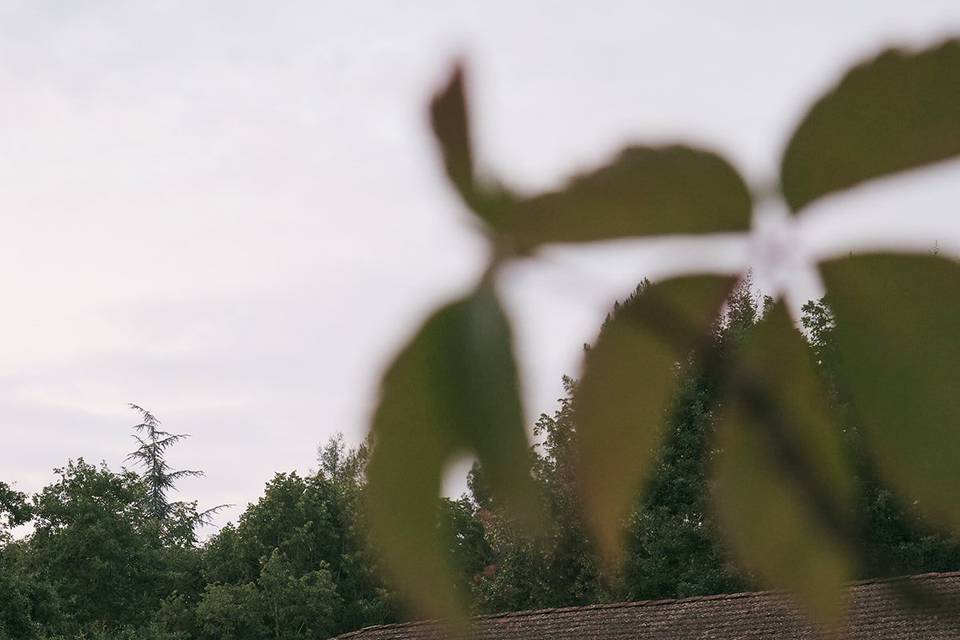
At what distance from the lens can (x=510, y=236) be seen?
0.26 metres

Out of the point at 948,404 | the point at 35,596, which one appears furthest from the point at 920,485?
the point at 35,596

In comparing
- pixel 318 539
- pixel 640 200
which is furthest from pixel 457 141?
pixel 318 539

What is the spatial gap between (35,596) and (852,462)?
22.0 metres

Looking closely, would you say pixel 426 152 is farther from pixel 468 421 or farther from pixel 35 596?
pixel 35 596

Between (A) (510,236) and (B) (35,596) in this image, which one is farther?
(B) (35,596)

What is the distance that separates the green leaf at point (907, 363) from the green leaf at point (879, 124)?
0.07 ft

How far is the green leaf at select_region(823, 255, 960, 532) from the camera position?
0.83 ft

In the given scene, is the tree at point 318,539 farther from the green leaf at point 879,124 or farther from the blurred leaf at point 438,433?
the green leaf at point 879,124

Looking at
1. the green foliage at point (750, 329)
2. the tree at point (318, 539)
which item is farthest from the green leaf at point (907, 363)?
the tree at point (318, 539)

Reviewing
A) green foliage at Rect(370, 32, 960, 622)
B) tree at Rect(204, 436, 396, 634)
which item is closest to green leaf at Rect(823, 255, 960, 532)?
green foliage at Rect(370, 32, 960, 622)

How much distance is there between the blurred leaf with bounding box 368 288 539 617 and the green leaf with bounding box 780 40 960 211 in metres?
0.08

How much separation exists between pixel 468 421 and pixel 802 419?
0.09 meters

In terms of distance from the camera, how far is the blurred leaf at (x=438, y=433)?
0.25 m

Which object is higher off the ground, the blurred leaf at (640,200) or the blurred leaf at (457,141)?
the blurred leaf at (457,141)
